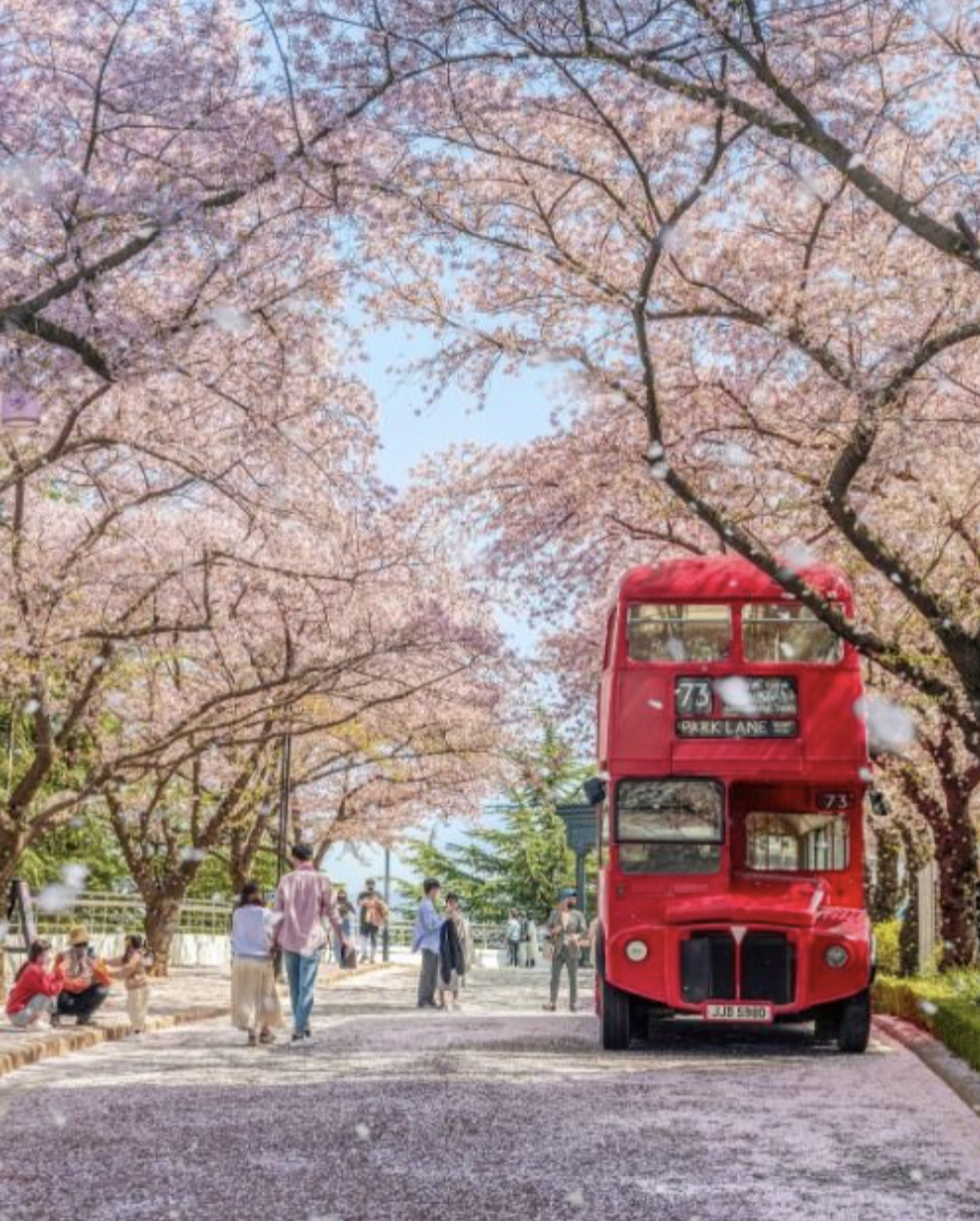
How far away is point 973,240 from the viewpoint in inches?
468

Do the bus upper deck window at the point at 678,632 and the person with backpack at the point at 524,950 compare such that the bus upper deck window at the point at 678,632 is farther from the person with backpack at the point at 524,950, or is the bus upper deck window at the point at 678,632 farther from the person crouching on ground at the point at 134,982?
the person with backpack at the point at 524,950

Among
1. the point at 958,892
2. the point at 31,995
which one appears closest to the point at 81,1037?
the point at 31,995

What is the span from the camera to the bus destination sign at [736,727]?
16.2 m

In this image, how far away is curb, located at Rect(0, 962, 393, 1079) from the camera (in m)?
15.0

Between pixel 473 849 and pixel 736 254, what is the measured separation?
5061cm

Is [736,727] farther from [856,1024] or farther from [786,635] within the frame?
[856,1024]

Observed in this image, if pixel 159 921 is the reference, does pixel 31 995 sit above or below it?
below

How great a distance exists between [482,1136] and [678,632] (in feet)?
24.3

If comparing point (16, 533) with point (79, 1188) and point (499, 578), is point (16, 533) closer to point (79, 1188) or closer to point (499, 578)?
point (499, 578)

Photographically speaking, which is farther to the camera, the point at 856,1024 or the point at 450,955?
the point at 450,955

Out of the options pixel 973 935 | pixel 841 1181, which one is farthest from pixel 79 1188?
pixel 973 935

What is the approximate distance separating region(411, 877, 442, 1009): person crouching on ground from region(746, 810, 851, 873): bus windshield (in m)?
8.08

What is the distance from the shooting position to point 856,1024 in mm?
16578

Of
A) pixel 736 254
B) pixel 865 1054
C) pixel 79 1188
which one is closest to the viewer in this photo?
pixel 79 1188
